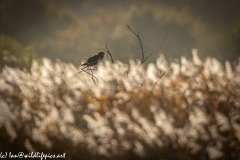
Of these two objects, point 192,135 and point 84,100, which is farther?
point 84,100

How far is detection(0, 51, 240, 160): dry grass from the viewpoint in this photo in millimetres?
2299

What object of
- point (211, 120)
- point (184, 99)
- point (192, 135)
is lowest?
point (192, 135)

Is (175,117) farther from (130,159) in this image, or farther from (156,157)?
(130,159)

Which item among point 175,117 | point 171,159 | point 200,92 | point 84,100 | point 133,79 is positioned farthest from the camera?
point 133,79

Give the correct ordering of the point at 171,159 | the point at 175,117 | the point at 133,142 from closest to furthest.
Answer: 1. the point at 171,159
2. the point at 133,142
3. the point at 175,117

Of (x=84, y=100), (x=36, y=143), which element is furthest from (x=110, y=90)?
(x=36, y=143)

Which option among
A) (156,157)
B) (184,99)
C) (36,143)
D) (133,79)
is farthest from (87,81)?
(156,157)

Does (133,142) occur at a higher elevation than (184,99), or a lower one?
lower

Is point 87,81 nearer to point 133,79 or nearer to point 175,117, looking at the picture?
point 133,79

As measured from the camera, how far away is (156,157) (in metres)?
2.23

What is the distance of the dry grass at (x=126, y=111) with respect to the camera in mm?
2299

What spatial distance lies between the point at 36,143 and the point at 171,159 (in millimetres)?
1696

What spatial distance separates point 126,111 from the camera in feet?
9.66

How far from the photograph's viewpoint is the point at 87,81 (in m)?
3.84
